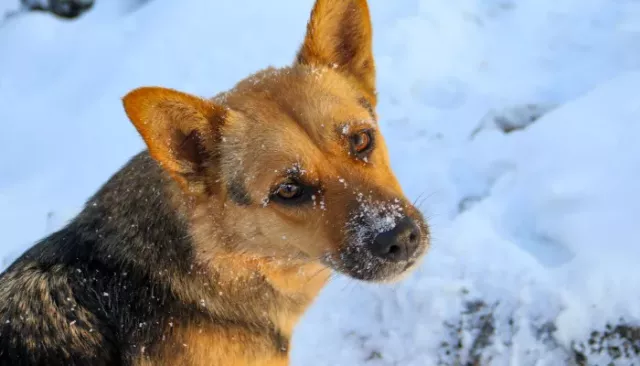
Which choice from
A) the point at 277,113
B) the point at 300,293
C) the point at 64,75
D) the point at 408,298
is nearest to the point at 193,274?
the point at 300,293

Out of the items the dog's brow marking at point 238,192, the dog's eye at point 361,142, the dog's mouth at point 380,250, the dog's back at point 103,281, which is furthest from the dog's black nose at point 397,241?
the dog's back at point 103,281

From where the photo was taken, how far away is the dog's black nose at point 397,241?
280cm

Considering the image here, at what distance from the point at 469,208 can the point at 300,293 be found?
1881 mm

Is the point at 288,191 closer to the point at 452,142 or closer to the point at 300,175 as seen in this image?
the point at 300,175

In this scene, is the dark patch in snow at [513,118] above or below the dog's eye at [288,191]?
below

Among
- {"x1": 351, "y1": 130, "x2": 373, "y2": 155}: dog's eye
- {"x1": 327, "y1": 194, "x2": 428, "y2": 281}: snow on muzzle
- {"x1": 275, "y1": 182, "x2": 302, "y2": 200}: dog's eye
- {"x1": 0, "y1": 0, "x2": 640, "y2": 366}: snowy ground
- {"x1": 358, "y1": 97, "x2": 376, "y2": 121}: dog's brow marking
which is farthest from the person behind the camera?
{"x1": 0, "y1": 0, "x2": 640, "y2": 366}: snowy ground

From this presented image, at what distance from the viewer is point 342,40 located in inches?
131

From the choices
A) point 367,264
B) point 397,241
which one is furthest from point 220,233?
point 397,241

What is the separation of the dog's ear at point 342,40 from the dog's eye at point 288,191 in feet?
2.53

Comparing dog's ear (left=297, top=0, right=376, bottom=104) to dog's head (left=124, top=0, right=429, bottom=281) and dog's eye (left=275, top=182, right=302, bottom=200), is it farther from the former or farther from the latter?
dog's eye (left=275, top=182, right=302, bottom=200)

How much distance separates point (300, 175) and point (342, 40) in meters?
0.91

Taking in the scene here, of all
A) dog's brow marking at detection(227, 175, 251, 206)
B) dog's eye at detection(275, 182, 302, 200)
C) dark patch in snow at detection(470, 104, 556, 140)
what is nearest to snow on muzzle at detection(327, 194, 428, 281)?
dog's eye at detection(275, 182, 302, 200)

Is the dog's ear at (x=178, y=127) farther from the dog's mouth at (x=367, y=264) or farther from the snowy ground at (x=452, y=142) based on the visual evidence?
the snowy ground at (x=452, y=142)

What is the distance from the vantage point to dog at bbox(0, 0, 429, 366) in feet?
9.32
